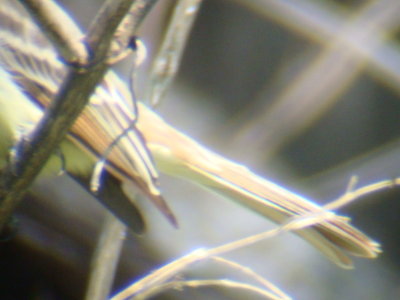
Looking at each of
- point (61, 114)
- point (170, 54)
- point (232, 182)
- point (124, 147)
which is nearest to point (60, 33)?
point (61, 114)

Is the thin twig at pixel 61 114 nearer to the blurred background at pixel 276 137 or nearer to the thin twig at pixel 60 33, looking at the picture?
the thin twig at pixel 60 33

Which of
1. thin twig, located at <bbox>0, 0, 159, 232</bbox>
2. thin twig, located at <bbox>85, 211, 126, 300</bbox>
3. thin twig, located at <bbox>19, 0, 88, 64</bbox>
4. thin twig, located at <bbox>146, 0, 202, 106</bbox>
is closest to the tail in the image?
thin twig, located at <bbox>146, 0, 202, 106</bbox>

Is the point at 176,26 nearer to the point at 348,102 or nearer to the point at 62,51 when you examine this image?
the point at 62,51

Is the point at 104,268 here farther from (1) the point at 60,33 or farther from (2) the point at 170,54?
(1) the point at 60,33

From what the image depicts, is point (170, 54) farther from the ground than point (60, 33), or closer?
farther from the ground

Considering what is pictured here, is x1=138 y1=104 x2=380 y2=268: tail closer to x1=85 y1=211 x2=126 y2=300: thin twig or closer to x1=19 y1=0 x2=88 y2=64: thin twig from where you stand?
x1=85 y1=211 x2=126 y2=300: thin twig

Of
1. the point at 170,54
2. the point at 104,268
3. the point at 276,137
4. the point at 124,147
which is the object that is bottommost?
the point at 104,268

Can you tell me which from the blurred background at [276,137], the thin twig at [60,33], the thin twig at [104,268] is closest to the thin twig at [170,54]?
the thin twig at [104,268]

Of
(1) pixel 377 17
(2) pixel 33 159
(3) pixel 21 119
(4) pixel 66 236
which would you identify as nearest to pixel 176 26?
(3) pixel 21 119
